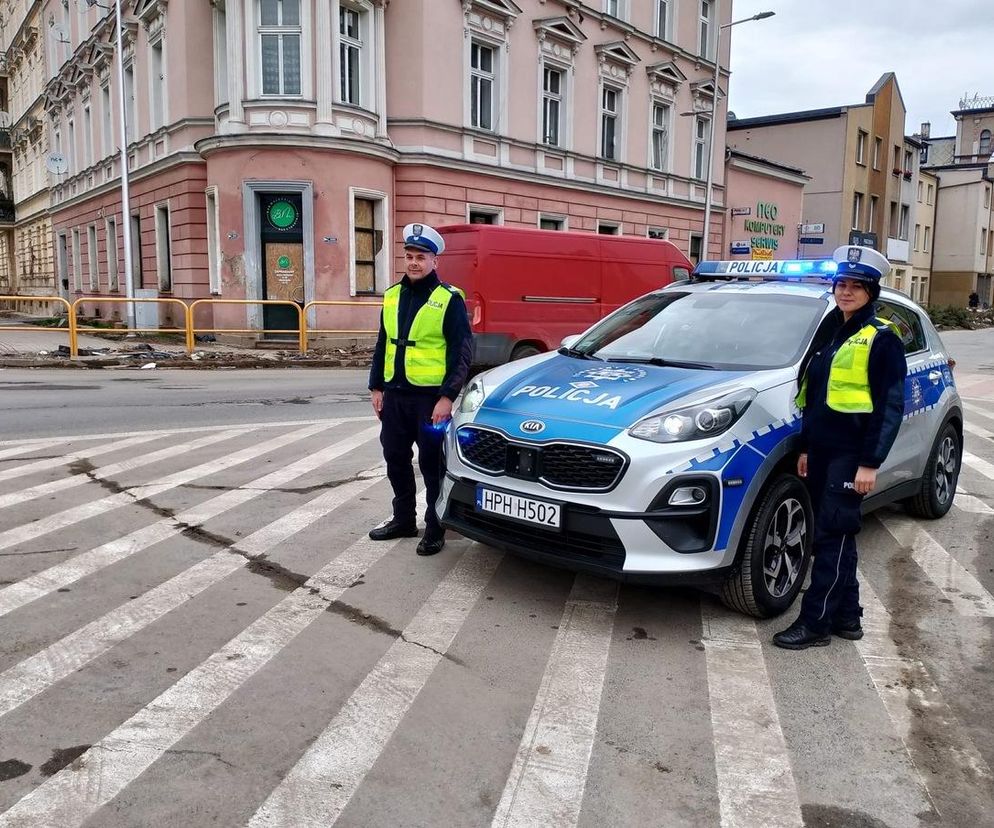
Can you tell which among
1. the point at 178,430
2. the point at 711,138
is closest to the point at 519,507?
the point at 178,430

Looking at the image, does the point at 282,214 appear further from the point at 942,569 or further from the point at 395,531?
the point at 942,569

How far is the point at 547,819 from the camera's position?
8.83 feet

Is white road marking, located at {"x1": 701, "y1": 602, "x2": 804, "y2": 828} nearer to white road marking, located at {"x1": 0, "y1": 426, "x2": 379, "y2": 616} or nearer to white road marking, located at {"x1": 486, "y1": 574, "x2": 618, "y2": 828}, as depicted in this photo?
white road marking, located at {"x1": 486, "y1": 574, "x2": 618, "y2": 828}

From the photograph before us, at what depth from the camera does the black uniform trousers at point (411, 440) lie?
17.2 ft

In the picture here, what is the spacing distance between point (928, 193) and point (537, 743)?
2486 inches

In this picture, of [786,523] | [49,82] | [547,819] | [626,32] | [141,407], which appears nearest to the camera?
[547,819]

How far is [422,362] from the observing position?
5.14m

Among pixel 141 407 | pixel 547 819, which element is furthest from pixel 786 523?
pixel 141 407

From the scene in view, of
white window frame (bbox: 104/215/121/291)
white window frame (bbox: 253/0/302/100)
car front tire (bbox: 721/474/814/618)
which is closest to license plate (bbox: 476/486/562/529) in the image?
car front tire (bbox: 721/474/814/618)

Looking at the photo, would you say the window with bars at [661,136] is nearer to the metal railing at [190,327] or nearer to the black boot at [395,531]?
the metal railing at [190,327]

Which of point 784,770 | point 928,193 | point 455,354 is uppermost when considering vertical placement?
point 928,193

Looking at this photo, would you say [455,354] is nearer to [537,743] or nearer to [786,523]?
[786,523]

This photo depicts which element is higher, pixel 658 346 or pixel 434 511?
pixel 658 346

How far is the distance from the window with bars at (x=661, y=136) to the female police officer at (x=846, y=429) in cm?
2712
